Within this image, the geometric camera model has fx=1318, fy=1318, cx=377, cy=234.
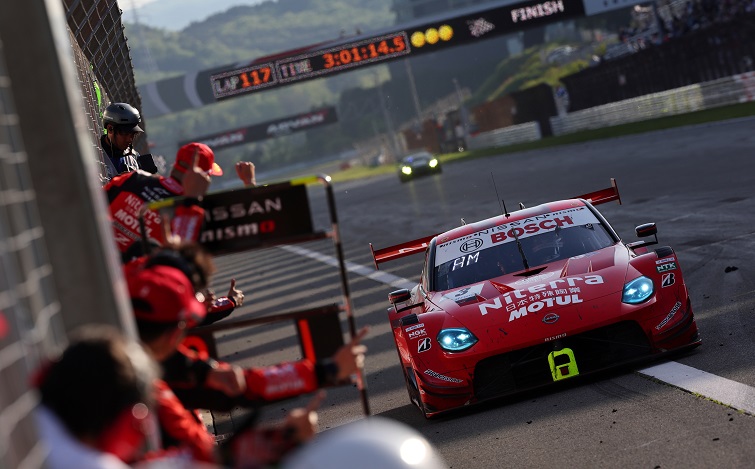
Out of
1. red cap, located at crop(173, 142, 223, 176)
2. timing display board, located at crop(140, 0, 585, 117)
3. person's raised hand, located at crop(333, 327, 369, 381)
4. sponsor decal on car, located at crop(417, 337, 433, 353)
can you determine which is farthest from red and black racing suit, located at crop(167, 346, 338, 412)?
timing display board, located at crop(140, 0, 585, 117)

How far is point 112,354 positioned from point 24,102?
1115mm

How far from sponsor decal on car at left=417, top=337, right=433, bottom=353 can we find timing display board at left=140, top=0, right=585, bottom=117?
4633 centimetres

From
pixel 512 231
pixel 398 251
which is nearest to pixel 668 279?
pixel 512 231

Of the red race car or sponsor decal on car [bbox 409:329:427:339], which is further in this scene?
sponsor decal on car [bbox 409:329:427:339]

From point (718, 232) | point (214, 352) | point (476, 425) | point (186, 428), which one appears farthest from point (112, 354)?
point (718, 232)

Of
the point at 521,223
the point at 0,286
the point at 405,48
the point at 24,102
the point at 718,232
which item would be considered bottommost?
the point at 718,232

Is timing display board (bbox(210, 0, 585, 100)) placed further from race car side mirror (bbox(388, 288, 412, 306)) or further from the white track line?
the white track line

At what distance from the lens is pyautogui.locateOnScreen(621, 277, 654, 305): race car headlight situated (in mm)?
8945

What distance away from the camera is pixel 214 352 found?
6.07 metres

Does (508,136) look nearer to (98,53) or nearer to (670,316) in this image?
(98,53)

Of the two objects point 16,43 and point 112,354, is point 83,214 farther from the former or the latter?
point 112,354

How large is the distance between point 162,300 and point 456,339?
4.96 meters

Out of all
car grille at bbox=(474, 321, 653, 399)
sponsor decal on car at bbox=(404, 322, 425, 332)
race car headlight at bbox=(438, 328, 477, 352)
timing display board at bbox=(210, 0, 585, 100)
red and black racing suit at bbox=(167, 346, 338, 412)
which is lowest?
car grille at bbox=(474, 321, 653, 399)

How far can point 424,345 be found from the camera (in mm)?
Result: 9070
